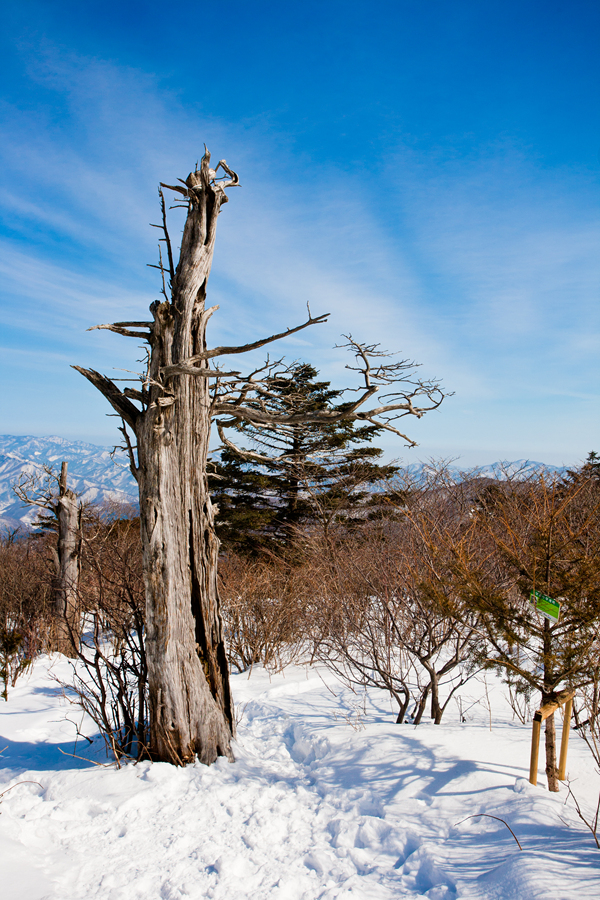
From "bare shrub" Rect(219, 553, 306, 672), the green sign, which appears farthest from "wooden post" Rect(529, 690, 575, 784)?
"bare shrub" Rect(219, 553, 306, 672)

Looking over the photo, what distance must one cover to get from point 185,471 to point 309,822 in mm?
2691

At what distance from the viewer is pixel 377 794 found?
3.42m

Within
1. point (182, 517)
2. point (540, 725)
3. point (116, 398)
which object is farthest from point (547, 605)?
point (116, 398)

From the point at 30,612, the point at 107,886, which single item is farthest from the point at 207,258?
the point at 30,612

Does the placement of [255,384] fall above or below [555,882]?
above

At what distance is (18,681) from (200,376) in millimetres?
6440

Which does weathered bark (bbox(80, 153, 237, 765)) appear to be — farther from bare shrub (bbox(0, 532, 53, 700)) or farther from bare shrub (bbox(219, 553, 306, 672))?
bare shrub (bbox(0, 532, 53, 700))

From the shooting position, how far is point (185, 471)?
13.4ft

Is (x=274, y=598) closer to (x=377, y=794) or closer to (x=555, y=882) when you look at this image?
(x=377, y=794)

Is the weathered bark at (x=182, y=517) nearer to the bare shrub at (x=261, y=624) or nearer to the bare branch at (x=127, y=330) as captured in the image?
the bare branch at (x=127, y=330)

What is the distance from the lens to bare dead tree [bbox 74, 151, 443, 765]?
3.90 meters

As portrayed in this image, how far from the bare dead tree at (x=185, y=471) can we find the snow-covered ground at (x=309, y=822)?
18.4 inches

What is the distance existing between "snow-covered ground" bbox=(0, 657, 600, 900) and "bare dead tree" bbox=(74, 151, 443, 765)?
1.53 feet

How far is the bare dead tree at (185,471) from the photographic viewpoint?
12.8ft
